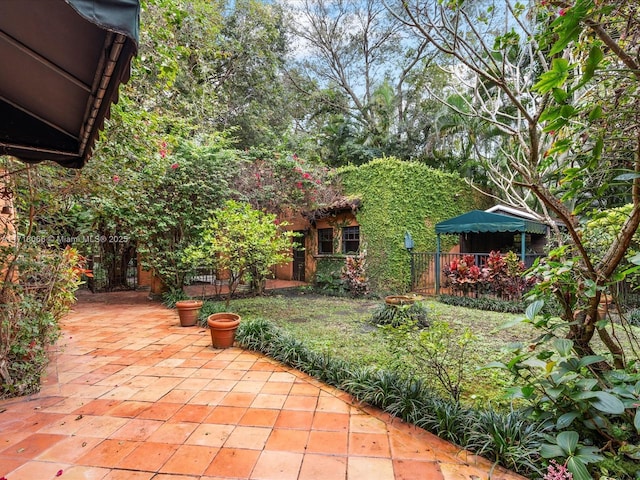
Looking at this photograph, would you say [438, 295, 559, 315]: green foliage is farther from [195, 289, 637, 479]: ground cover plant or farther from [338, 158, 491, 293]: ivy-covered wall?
[338, 158, 491, 293]: ivy-covered wall

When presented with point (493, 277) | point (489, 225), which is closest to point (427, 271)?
point (493, 277)

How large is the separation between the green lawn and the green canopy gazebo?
193 cm

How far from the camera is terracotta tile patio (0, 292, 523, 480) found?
6.16 feet

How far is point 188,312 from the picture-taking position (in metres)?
5.23

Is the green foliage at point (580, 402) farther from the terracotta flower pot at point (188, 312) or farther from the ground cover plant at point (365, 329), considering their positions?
the terracotta flower pot at point (188, 312)

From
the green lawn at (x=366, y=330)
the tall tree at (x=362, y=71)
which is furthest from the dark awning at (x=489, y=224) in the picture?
the tall tree at (x=362, y=71)

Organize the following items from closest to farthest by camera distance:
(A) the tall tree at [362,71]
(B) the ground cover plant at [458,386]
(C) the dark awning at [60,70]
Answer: (C) the dark awning at [60,70] < (B) the ground cover plant at [458,386] < (A) the tall tree at [362,71]

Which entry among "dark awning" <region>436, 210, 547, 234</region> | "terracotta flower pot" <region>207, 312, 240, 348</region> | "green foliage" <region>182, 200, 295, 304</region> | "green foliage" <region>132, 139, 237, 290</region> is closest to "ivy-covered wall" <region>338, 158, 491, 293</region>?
"dark awning" <region>436, 210, 547, 234</region>

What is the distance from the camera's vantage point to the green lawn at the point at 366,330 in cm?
300

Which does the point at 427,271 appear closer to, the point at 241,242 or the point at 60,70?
the point at 241,242

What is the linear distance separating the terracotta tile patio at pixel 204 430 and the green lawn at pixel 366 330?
2.06ft

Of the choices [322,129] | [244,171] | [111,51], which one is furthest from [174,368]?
[322,129]

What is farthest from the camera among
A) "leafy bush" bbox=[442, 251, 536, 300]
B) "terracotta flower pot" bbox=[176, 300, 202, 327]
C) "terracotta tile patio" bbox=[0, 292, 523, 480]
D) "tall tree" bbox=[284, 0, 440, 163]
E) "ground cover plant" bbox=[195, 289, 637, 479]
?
"tall tree" bbox=[284, 0, 440, 163]

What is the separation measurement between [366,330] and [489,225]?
163 inches
